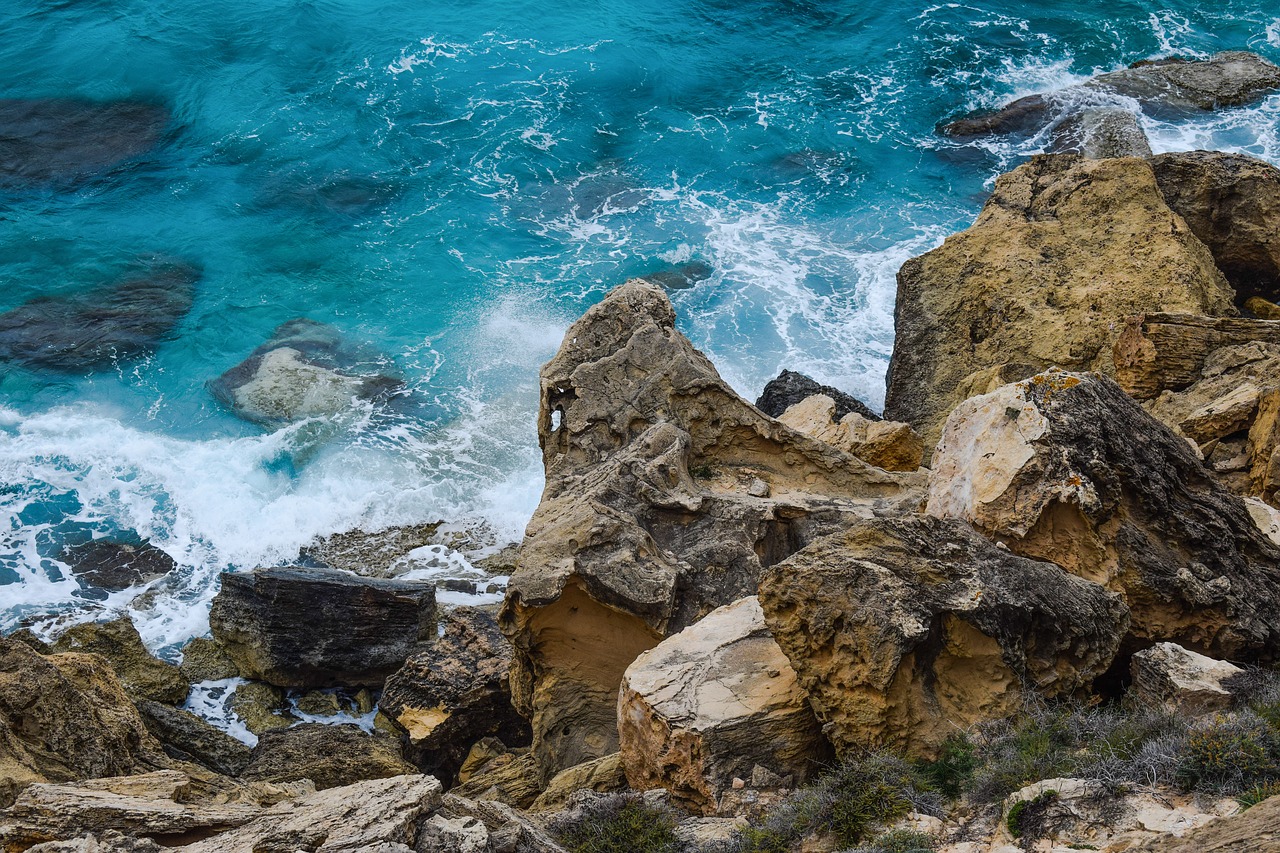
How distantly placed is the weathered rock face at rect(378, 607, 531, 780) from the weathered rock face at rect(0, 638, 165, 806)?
287cm

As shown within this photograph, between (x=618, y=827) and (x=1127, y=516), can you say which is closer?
(x=618, y=827)

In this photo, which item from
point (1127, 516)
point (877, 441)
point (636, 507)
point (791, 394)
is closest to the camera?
point (1127, 516)

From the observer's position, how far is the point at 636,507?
9555 millimetres

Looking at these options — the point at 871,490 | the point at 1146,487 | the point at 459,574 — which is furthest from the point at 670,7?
the point at 1146,487

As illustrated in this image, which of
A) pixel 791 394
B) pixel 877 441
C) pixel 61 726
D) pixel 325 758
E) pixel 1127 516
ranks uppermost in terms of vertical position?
pixel 1127 516

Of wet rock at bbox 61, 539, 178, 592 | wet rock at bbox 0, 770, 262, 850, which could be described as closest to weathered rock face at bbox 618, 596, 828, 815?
wet rock at bbox 0, 770, 262, 850

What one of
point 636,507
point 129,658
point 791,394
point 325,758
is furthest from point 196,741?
point 791,394

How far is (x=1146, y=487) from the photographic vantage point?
322 inches

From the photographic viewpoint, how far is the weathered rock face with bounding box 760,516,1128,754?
278 inches

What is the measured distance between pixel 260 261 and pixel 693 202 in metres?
10.6

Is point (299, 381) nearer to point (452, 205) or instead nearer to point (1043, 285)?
point (452, 205)

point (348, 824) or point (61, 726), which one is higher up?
point (348, 824)

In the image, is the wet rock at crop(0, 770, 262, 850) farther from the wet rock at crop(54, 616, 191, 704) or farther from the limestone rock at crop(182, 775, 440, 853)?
the wet rock at crop(54, 616, 191, 704)

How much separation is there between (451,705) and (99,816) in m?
5.16
